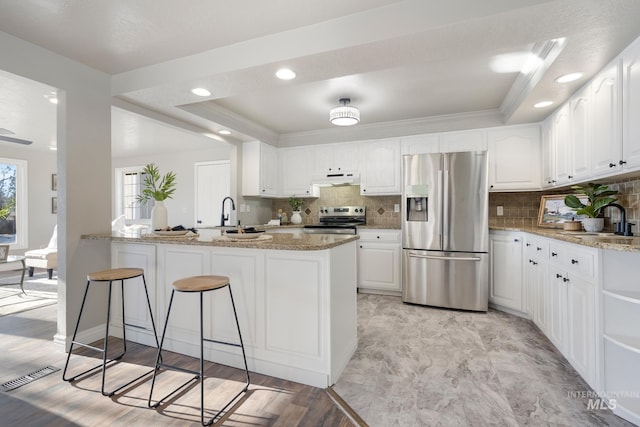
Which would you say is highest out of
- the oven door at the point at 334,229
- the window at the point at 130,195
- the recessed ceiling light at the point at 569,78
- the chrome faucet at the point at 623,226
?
the recessed ceiling light at the point at 569,78

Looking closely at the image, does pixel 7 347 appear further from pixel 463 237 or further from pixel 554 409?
pixel 463 237

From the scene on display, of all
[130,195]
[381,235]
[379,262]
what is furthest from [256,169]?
[130,195]

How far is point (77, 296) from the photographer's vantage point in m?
2.58

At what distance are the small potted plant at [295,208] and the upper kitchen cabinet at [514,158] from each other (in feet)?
9.13

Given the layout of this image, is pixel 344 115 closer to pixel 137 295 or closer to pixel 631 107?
pixel 631 107

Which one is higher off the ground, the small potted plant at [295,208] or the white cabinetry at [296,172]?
the white cabinetry at [296,172]

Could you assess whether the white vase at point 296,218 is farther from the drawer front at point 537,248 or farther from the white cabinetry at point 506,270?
the drawer front at point 537,248

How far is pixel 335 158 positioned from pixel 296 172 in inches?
27.3

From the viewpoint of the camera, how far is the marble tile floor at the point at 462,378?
1.67m

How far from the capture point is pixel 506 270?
3357mm

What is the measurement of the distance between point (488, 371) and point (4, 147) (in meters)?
8.02

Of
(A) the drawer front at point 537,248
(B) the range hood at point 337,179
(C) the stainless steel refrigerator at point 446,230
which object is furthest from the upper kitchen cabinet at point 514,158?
(B) the range hood at point 337,179

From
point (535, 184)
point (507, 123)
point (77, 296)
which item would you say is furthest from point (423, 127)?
point (77, 296)

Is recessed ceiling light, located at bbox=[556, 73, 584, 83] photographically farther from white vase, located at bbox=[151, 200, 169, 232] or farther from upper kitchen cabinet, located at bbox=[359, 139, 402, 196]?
white vase, located at bbox=[151, 200, 169, 232]
